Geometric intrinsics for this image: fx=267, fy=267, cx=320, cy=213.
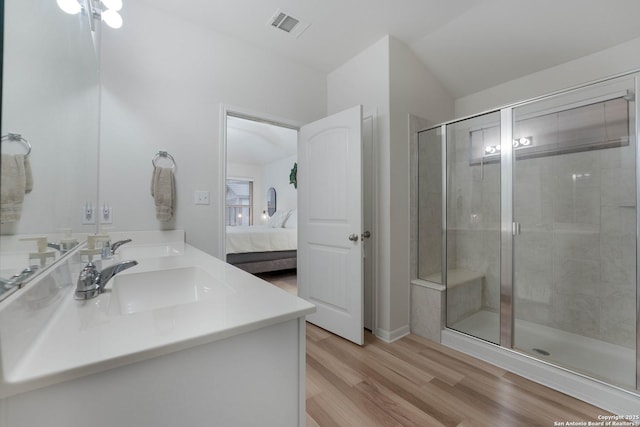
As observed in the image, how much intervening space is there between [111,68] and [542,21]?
314cm

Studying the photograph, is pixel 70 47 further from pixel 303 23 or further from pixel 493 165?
pixel 493 165

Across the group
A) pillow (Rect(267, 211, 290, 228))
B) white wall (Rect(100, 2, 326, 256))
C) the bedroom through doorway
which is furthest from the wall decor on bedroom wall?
white wall (Rect(100, 2, 326, 256))

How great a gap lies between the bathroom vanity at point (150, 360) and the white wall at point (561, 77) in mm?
2988

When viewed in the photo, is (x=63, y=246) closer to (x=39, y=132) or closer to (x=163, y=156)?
(x=39, y=132)

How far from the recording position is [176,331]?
525 millimetres

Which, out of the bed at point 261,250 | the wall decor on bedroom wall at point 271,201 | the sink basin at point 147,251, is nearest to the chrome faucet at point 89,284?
the sink basin at point 147,251

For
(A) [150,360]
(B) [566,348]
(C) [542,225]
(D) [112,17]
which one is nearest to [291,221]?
(C) [542,225]

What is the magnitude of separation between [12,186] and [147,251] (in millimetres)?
1320

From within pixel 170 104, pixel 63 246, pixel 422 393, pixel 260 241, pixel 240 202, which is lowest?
pixel 422 393

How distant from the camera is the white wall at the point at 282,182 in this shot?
21.5 feet

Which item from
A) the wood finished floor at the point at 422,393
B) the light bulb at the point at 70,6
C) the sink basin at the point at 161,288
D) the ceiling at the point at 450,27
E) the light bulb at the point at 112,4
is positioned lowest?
the wood finished floor at the point at 422,393

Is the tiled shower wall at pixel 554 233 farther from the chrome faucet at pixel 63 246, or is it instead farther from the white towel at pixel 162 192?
the chrome faucet at pixel 63 246

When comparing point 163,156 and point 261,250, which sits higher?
point 163,156

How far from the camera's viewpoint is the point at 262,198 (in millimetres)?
7727
